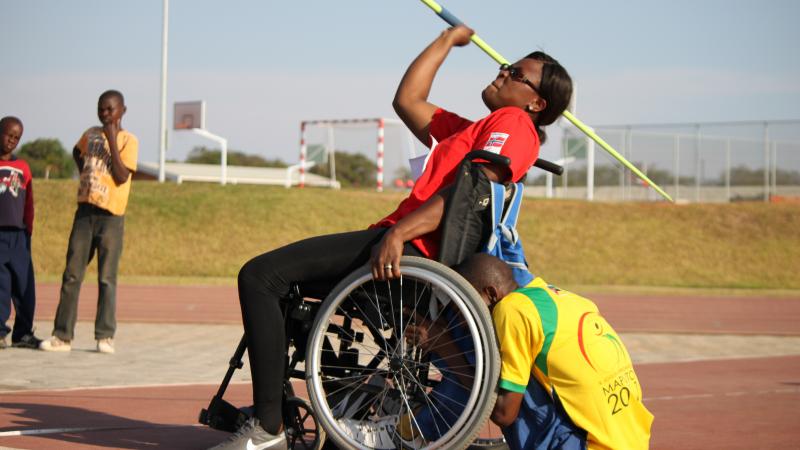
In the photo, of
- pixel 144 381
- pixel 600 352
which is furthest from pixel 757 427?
pixel 144 381

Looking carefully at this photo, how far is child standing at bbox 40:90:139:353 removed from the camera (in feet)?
28.5

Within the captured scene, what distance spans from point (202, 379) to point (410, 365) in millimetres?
3905

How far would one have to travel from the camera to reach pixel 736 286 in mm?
21094

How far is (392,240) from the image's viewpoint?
3873 mm

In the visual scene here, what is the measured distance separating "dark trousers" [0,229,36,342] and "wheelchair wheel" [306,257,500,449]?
5.37 metres

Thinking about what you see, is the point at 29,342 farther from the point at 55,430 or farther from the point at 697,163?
the point at 697,163

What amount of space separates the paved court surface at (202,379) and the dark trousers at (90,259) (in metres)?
0.29

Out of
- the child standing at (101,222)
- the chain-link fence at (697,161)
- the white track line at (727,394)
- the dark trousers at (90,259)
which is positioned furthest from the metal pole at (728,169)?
the dark trousers at (90,259)

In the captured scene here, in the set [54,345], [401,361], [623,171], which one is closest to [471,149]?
[401,361]

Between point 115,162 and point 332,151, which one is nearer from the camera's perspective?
point 115,162

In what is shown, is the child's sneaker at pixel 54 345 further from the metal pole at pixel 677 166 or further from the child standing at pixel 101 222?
the metal pole at pixel 677 166

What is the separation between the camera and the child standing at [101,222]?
8.67 meters

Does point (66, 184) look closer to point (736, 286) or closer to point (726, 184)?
point (736, 286)

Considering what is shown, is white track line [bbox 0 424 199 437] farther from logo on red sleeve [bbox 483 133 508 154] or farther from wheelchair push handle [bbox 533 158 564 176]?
logo on red sleeve [bbox 483 133 508 154]
